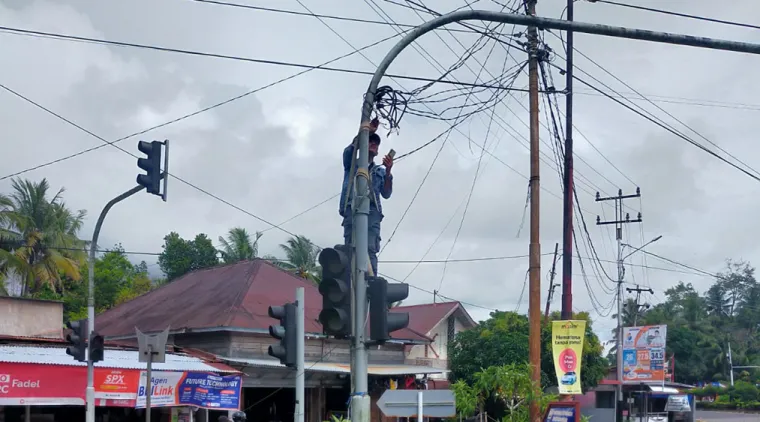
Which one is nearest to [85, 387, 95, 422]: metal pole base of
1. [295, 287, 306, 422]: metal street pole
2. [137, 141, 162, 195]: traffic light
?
[137, 141, 162, 195]: traffic light

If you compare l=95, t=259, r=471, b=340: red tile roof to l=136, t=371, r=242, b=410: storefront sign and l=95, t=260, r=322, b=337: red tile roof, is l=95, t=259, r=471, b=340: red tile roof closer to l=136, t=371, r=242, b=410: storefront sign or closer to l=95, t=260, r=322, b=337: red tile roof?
l=95, t=260, r=322, b=337: red tile roof

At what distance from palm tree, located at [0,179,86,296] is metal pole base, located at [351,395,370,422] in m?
26.0

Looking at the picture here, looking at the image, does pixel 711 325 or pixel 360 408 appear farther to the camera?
pixel 711 325

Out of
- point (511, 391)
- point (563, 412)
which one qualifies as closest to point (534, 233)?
point (511, 391)

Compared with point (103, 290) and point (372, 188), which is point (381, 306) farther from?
point (103, 290)

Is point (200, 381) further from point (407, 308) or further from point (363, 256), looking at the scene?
point (407, 308)

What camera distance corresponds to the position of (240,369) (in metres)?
22.6

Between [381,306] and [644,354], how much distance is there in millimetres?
26853

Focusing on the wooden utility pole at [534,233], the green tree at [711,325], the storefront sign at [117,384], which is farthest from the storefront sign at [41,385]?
the green tree at [711,325]

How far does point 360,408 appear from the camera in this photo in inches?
372

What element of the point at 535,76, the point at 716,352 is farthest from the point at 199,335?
the point at 716,352

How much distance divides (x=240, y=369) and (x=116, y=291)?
2849 centimetres

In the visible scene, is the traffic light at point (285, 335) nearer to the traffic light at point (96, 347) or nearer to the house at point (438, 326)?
the traffic light at point (96, 347)

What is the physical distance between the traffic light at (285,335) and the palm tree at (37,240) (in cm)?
2466
